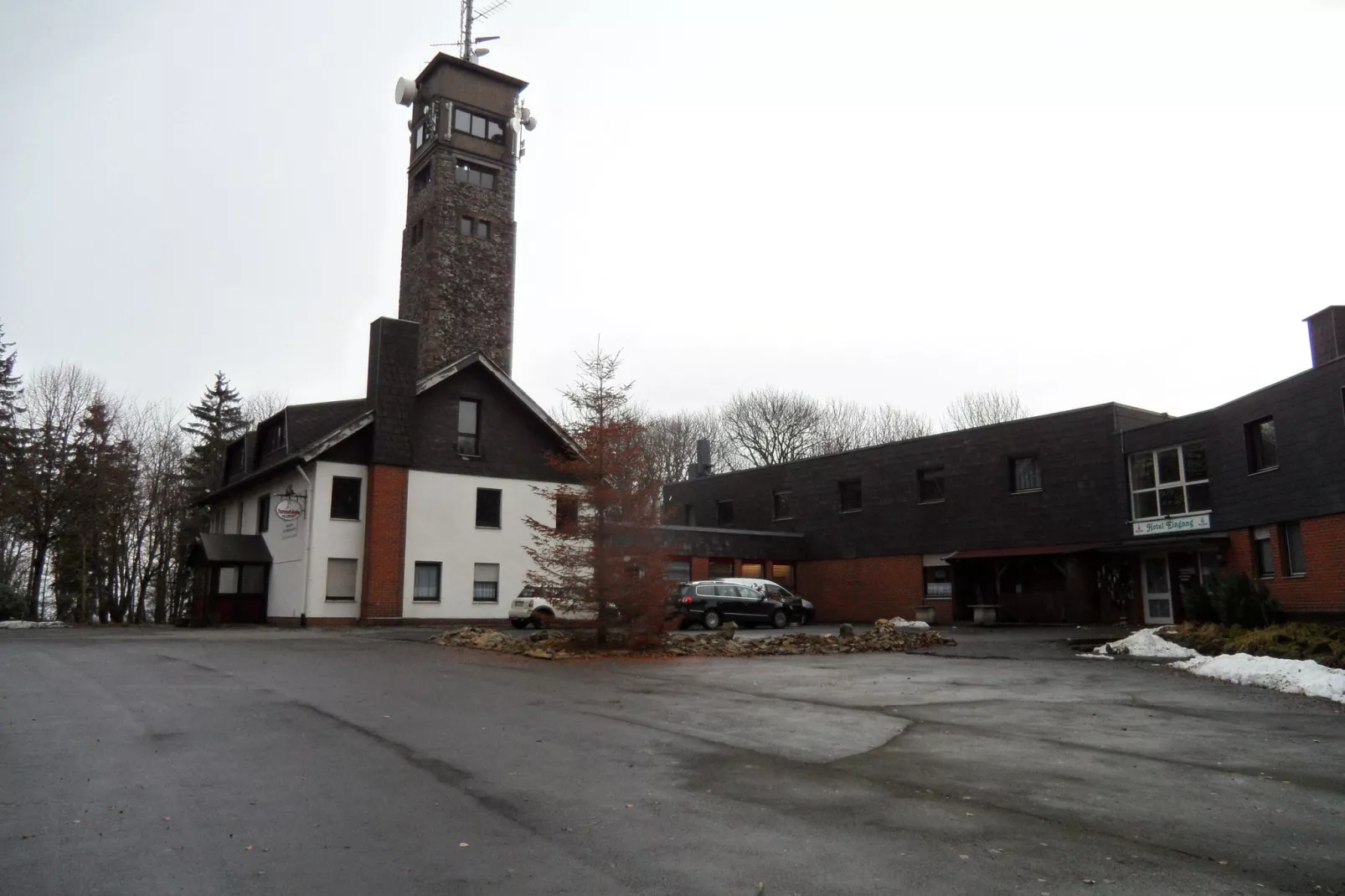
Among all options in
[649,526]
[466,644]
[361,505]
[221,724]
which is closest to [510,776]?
[221,724]

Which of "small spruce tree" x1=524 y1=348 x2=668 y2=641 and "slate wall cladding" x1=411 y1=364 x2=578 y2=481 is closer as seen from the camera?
"small spruce tree" x1=524 y1=348 x2=668 y2=641

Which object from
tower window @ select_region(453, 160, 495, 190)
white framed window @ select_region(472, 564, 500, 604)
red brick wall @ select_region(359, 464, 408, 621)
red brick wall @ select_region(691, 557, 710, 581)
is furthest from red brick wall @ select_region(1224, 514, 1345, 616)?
tower window @ select_region(453, 160, 495, 190)

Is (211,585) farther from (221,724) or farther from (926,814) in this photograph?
(926,814)

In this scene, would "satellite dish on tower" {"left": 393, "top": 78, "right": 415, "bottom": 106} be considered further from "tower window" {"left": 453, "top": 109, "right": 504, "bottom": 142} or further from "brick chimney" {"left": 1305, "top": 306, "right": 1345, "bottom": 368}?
"brick chimney" {"left": 1305, "top": 306, "right": 1345, "bottom": 368}

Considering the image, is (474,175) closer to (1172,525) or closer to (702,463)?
(702,463)

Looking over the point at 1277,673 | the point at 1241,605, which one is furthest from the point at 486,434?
the point at 1277,673

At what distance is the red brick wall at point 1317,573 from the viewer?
22.3 metres

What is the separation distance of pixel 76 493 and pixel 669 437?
35.2 m

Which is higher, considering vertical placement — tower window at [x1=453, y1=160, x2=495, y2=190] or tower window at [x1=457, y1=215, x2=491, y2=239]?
tower window at [x1=453, y1=160, x2=495, y2=190]

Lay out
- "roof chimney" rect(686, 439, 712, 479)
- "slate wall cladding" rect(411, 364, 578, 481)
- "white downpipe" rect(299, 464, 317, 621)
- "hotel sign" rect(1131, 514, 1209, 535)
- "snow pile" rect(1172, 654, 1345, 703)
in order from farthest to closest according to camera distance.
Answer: "roof chimney" rect(686, 439, 712, 479), "slate wall cladding" rect(411, 364, 578, 481), "white downpipe" rect(299, 464, 317, 621), "hotel sign" rect(1131, 514, 1209, 535), "snow pile" rect(1172, 654, 1345, 703)

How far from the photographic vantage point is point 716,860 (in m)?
4.81

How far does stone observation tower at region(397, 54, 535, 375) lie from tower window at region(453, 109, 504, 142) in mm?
45

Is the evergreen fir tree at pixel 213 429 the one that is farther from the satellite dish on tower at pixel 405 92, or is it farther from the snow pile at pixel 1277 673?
the snow pile at pixel 1277 673

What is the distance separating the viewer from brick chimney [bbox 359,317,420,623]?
30656 millimetres
